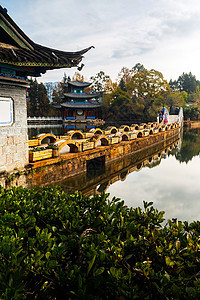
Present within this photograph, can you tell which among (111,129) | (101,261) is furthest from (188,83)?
(101,261)

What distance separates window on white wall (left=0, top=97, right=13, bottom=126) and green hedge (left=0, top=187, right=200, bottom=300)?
555 centimetres

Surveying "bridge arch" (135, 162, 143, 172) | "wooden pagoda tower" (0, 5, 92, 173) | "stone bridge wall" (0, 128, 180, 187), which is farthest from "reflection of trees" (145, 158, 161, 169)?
"wooden pagoda tower" (0, 5, 92, 173)

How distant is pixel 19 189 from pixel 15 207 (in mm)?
832

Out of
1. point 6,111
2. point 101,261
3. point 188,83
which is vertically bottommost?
point 101,261

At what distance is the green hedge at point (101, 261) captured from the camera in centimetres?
196

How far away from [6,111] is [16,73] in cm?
151

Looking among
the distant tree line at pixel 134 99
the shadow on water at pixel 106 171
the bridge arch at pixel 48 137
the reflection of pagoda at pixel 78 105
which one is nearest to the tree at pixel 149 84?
the distant tree line at pixel 134 99

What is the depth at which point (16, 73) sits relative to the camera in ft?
26.4

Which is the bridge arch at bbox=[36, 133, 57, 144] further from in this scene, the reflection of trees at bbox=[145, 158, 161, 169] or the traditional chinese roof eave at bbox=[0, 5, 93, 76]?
the reflection of trees at bbox=[145, 158, 161, 169]

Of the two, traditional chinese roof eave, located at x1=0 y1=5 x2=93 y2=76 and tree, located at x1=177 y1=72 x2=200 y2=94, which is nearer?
traditional chinese roof eave, located at x1=0 y1=5 x2=93 y2=76

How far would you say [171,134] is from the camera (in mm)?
32469

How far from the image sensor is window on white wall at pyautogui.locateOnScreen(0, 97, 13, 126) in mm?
7703

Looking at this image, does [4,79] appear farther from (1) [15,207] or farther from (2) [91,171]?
(2) [91,171]

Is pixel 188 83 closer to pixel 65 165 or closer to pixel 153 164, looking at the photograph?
pixel 153 164
